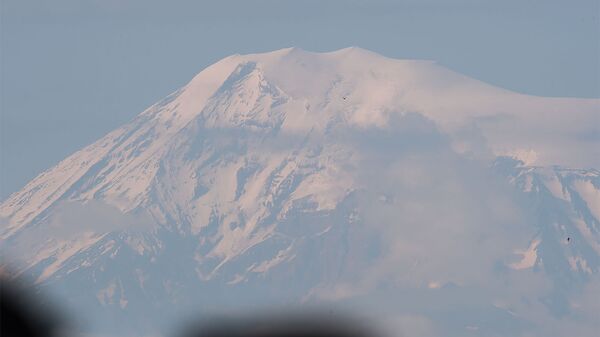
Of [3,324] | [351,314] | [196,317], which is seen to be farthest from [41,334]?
[351,314]

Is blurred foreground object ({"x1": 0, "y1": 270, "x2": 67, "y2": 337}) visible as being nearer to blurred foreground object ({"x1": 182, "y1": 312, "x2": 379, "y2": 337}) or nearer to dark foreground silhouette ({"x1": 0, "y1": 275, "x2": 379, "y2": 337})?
dark foreground silhouette ({"x1": 0, "y1": 275, "x2": 379, "y2": 337})

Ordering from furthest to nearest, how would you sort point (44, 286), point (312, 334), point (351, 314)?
point (44, 286) → point (351, 314) → point (312, 334)

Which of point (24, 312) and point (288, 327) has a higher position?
point (288, 327)

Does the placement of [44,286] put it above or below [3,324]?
above

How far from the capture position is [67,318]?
11.6 metres

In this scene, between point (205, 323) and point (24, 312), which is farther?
point (205, 323)

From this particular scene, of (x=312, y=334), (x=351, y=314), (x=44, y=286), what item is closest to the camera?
(x=312, y=334)

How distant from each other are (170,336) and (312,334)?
3.29 ft

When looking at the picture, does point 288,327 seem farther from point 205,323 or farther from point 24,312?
point 24,312

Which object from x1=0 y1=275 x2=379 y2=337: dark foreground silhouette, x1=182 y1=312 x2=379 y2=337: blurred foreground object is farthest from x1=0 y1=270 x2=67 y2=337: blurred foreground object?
x1=182 y1=312 x2=379 y2=337: blurred foreground object

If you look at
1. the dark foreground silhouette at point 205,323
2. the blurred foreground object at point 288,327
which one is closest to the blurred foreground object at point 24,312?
the dark foreground silhouette at point 205,323

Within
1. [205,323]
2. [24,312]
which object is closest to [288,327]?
[205,323]

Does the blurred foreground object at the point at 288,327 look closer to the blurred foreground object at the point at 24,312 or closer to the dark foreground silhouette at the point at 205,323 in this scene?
the dark foreground silhouette at the point at 205,323

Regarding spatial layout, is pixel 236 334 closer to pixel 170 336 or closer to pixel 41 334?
pixel 170 336
